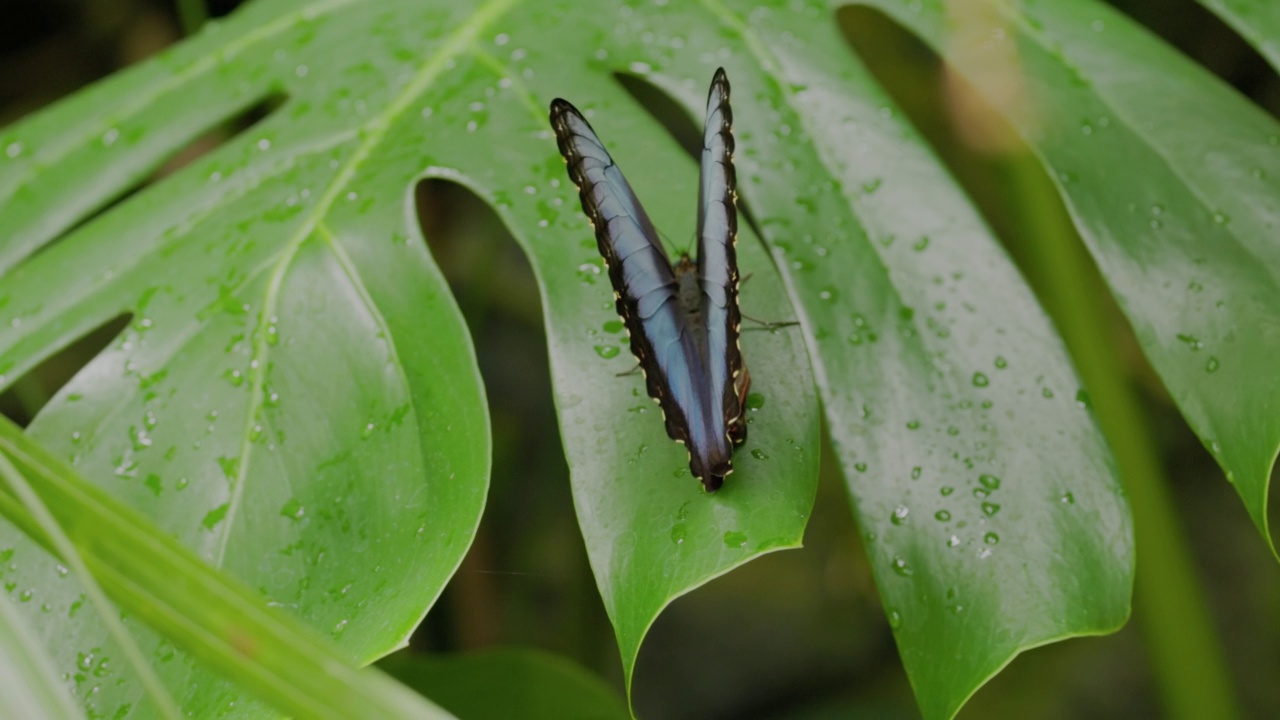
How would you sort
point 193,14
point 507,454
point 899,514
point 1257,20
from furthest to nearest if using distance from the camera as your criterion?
point 507,454
point 193,14
point 1257,20
point 899,514

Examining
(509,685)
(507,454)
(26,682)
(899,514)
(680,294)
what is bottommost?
(507,454)

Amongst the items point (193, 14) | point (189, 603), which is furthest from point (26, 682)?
point (193, 14)

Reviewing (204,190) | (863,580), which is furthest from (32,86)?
(863,580)

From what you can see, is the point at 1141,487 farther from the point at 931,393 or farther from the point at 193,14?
the point at 193,14

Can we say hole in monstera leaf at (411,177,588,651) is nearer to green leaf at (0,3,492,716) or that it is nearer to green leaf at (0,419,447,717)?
green leaf at (0,3,492,716)

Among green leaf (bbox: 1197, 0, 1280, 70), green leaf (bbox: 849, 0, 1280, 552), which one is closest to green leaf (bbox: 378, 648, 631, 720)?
green leaf (bbox: 849, 0, 1280, 552)
